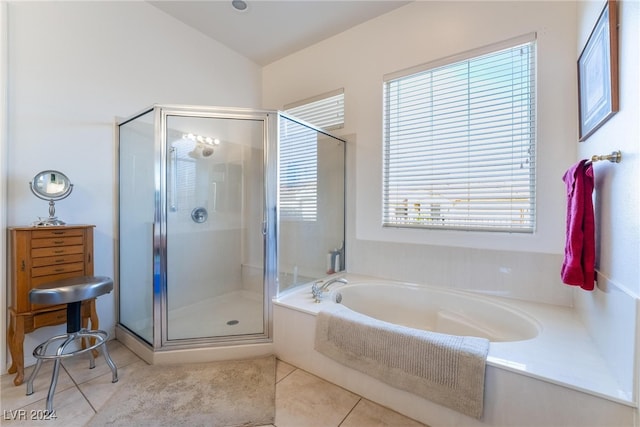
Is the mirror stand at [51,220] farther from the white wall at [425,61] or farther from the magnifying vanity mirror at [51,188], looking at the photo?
the white wall at [425,61]

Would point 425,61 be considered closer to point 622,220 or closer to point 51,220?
point 622,220

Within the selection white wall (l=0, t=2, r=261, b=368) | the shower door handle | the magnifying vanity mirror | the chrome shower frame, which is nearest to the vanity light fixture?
the shower door handle

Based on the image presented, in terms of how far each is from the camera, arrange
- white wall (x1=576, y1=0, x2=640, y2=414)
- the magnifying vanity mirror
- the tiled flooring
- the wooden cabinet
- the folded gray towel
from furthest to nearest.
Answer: the magnifying vanity mirror
the wooden cabinet
the tiled flooring
the folded gray towel
white wall (x1=576, y1=0, x2=640, y2=414)

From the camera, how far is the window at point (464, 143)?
6.18 feet

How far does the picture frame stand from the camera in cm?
113

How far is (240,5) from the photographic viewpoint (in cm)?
234

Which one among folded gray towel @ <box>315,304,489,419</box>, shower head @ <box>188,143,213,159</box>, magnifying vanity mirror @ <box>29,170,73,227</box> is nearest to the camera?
folded gray towel @ <box>315,304,489,419</box>

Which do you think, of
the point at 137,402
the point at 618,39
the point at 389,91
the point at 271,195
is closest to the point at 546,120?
the point at 618,39

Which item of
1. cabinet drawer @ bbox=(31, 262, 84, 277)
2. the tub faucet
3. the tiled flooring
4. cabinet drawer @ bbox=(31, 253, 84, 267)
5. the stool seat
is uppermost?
cabinet drawer @ bbox=(31, 253, 84, 267)

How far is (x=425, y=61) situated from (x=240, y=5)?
5.45 feet

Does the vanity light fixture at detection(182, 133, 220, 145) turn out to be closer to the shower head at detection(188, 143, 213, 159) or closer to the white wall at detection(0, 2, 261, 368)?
the shower head at detection(188, 143, 213, 159)

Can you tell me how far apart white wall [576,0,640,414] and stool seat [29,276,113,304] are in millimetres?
2539

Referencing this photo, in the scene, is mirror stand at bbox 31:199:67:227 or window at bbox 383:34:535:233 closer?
mirror stand at bbox 31:199:67:227

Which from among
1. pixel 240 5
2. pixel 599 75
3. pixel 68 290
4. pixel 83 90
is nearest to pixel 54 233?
pixel 68 290
